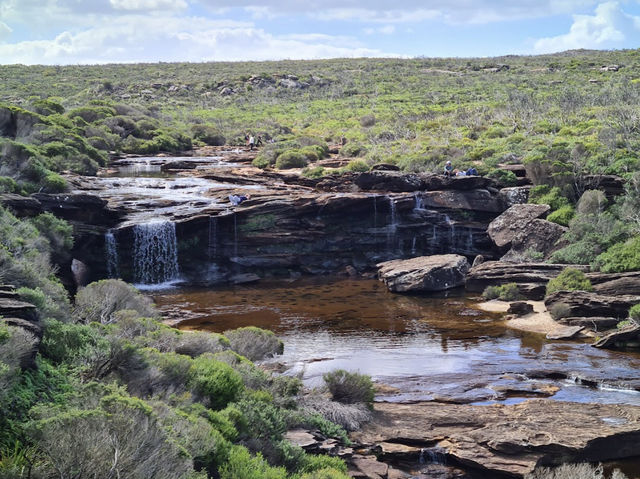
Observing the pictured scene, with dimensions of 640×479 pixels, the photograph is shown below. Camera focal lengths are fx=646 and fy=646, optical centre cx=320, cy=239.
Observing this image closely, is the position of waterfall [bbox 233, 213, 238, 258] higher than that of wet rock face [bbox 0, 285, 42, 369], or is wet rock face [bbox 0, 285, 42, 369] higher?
wet rock face [bbox 0, 285, 42, 369]

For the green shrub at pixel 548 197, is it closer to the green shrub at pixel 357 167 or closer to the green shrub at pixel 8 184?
the green shrub at pixel 357 167

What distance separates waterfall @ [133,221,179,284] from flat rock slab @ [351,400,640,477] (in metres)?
17.7

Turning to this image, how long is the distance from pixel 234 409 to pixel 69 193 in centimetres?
2132

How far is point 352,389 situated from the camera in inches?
556

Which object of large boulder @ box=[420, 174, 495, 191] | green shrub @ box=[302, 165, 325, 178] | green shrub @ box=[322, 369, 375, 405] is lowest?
green shrub @ box=[322, 369, 375, 405]

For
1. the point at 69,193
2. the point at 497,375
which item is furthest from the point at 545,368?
the point at 69,193

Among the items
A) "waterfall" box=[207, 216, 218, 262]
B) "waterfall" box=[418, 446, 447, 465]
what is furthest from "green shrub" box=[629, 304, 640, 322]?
"waterfall" box=[207, 216, 218, 262]

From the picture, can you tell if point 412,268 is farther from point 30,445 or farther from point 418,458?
point 30,445

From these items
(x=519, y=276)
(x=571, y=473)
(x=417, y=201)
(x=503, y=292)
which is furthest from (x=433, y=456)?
(x=417, y=201)

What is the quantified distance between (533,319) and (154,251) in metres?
16.8

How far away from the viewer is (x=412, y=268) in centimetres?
2931

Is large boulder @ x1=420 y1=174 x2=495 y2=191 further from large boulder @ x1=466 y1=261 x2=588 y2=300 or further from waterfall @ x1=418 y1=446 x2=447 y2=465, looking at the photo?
waterfall @ x1=418 y1=446 x2=447 y2=465

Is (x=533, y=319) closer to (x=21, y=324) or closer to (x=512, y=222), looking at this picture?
(x=512, y=222)

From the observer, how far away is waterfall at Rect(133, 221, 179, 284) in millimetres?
29688
